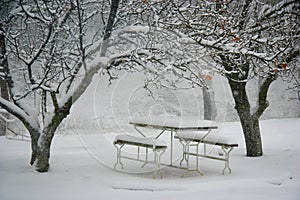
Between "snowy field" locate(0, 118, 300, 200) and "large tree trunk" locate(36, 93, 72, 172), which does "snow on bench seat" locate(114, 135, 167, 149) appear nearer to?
"snowy field" locate(0, 118, 300, 200)

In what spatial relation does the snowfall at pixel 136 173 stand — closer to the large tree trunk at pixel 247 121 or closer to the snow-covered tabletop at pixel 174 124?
the large tree trunk at pixel 247 121

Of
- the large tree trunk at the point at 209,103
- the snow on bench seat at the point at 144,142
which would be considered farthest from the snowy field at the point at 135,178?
the large tree trunk at the point at 209,103

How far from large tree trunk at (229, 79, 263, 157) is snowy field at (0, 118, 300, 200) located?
189mm

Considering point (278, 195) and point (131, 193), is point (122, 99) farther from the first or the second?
point (278, 195)

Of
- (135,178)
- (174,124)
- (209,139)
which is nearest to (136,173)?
(135,178)

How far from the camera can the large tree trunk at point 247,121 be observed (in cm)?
494

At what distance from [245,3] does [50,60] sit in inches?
97.6

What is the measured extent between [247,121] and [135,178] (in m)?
2.13

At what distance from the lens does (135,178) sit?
360 centimetres

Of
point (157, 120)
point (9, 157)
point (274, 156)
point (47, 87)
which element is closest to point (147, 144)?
point (157, 120)

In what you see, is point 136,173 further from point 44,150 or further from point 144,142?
point 44,150

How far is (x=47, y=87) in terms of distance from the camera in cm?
354

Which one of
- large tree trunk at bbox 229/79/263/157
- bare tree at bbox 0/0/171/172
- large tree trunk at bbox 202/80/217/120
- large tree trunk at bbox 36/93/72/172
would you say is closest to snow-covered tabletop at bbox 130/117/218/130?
bare tree at bbox 0/0/171/172

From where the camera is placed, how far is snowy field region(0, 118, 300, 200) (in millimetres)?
2779
